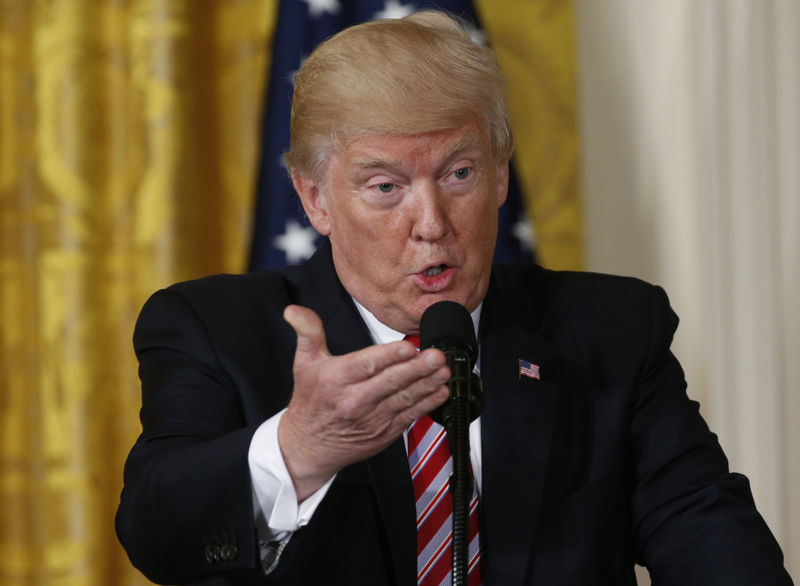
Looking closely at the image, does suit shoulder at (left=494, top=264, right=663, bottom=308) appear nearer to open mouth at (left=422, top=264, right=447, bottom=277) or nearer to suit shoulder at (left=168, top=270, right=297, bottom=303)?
open mouth at (left=422, top=264, right=447, bottom=277)

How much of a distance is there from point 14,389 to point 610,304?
171 cm

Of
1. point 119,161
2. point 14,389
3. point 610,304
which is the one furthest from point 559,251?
point 14,389

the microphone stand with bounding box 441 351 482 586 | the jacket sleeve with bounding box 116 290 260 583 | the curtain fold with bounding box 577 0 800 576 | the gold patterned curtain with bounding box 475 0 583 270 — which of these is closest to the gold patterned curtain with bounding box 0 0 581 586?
the gold patterned curtain with bounding box 475 0 583 270

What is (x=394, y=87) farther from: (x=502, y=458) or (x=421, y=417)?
(x=502, y=458)

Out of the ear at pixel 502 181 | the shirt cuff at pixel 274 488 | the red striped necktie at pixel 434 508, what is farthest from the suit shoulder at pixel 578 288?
the shirt cuff at pixel 274 488

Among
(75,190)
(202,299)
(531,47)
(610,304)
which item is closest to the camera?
(202,299)

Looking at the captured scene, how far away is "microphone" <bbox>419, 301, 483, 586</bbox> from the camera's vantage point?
130cm

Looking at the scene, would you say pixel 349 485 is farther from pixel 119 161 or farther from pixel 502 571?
pixel 119 161

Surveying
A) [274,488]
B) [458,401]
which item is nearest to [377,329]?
[274,488]

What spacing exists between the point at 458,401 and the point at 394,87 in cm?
79

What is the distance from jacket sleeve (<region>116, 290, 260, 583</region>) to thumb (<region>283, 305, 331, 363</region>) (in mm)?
269

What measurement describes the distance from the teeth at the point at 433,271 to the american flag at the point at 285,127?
114 centimetres

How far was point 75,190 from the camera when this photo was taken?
2.97 m

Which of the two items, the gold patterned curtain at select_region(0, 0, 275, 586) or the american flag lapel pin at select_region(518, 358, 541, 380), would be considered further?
the gold patterned curtain at select_region(0, 0, 275, 586)
